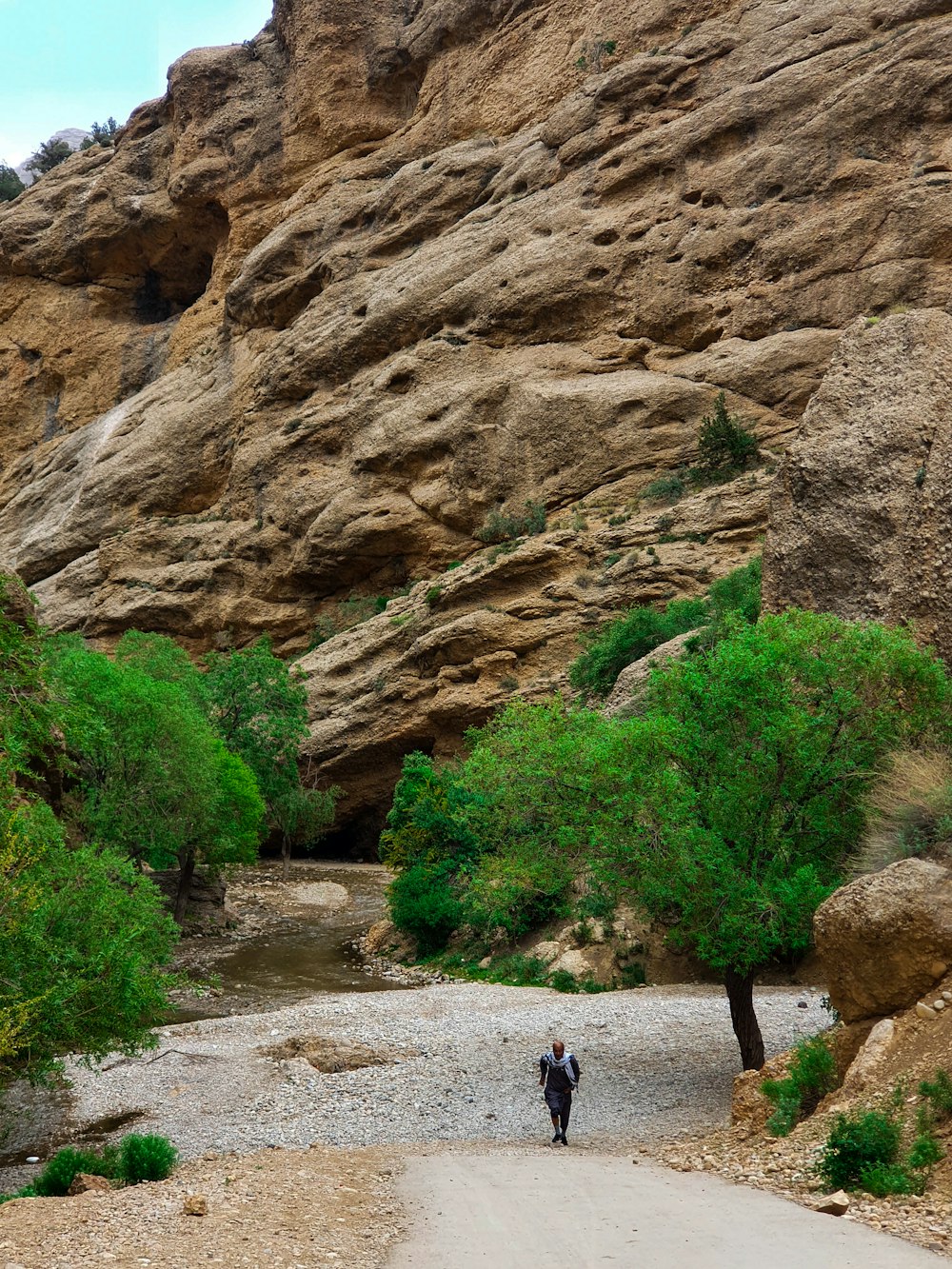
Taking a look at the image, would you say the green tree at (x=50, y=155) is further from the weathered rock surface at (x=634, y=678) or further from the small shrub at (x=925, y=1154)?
the small shrub at (x=925, y=1154)

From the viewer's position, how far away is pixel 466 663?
40094 millimetres

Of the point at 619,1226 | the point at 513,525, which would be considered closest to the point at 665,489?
the point at 513,525

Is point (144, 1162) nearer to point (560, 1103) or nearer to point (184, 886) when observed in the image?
point (560, 1103)

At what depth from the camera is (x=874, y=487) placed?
2083 cm

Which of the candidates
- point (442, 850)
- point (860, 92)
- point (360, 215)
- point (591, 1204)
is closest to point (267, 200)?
point (360, 215)

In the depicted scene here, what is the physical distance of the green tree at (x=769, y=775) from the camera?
45.5 feet

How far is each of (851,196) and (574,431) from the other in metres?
13.4

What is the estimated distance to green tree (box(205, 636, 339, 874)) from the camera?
43.4m

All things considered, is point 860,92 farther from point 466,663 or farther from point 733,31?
point 466,663

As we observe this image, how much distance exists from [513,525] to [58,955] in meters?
31.5

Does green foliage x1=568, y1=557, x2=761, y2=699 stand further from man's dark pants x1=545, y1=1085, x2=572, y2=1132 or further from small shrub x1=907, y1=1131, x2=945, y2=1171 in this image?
small shrub x1=907, y1=1131, x2=945, y2=1171

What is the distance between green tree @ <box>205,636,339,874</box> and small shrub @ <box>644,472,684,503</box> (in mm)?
16464

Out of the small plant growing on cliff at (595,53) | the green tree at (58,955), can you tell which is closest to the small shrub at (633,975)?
the green tree at (58,955)

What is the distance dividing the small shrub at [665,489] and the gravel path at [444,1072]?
2160 centimetres
